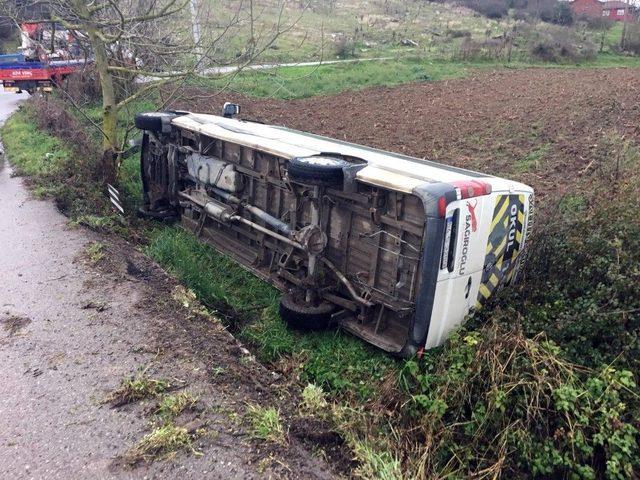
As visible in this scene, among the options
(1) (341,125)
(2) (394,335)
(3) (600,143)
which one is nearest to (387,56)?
(1) (341,125)

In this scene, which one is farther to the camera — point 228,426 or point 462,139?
point 462,139

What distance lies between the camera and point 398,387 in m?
4.54

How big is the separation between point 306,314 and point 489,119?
10.5 metres

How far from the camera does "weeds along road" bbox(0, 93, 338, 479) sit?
142 inches

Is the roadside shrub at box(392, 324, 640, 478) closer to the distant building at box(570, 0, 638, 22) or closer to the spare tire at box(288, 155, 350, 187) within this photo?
the spare tire at box(288, 155, 350, 187)

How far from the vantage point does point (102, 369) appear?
4590 mm

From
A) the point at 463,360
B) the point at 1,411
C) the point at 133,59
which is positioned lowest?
the point at 1,411

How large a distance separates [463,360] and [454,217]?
1171 mm

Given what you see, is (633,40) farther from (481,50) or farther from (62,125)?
(62,125)

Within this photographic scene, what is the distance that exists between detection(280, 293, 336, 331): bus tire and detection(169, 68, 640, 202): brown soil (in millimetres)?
4571

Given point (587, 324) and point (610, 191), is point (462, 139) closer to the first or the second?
point (610, 191)

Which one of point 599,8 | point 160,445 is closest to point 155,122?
point 160,445

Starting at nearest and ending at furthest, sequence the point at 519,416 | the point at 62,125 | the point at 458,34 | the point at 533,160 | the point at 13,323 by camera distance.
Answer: the point at 519,416, the point at 13,323, the point at 533,160, the point at 62,125, the point at 458,34

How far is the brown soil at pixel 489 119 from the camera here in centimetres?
1027
